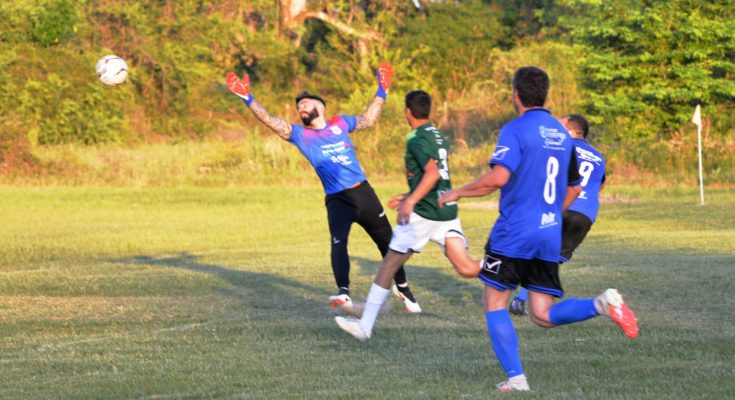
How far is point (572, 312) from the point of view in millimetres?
6965

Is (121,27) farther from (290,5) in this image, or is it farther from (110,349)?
(110,349)

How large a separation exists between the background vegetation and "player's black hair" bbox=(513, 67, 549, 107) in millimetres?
29920

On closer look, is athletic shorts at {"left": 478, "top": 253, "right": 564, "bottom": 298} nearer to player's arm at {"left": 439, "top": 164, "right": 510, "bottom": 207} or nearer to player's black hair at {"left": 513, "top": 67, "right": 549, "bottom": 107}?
player's arm at {"left": 439, "top": 164, "right": 510, "bottom": 207}

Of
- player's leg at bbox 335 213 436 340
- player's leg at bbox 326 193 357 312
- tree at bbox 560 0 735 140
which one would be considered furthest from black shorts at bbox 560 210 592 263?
tree at bbox 560 0 735 140

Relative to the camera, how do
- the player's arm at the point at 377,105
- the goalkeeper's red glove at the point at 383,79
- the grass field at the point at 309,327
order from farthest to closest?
1. the goalkeeper's red glove at the point at 383,79
2. the player's arm at the point at 377,105
3. the grass field at the point at 309,327

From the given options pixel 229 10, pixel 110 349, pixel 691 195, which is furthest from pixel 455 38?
pixel 110 349

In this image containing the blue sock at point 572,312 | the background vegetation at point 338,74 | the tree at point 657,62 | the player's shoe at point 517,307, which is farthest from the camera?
the background vegetation at point 338,74

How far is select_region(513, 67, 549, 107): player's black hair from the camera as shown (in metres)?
6.95

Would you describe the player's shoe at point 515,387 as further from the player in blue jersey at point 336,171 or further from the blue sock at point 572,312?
the player in blue jersey at point 336,171

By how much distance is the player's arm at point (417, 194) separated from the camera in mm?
8383

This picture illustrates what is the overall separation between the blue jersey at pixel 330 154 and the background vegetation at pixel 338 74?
26.5 metres

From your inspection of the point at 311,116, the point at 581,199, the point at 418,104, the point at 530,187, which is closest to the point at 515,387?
the point at 530,187

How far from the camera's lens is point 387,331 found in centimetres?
979

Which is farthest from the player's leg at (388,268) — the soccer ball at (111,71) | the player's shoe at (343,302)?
the soccer ball at (111,71)
